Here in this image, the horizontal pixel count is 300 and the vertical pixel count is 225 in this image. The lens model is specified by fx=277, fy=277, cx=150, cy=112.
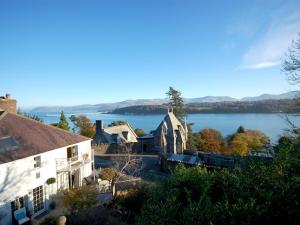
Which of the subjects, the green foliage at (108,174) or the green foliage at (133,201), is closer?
the green foliage at (133,201)

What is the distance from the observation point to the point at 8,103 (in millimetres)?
22922

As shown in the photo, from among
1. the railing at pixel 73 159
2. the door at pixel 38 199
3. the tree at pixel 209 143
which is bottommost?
the tree at pixel 209 143

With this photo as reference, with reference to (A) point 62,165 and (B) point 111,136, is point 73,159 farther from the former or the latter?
(B) point 111,136

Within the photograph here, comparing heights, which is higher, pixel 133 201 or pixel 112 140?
pixel 133 201

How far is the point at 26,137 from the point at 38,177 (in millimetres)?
3023

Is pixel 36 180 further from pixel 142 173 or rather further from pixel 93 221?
pixel 142 173

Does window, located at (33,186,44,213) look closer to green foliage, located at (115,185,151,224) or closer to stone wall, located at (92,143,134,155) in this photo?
green foliage, located at (115,185,151,224)

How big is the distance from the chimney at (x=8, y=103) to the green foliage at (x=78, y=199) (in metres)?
9.67

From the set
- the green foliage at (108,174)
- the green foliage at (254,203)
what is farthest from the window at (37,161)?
the green foliage at (254,203)

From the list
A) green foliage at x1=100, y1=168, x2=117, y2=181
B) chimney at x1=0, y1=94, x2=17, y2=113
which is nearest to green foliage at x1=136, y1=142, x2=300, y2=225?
green foliage at x1=100, y1=168, x2=117, y2=181

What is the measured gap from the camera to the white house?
55.9 ft

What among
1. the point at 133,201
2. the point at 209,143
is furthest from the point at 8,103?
the point at 209,143

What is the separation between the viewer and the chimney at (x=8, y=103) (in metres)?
22.6

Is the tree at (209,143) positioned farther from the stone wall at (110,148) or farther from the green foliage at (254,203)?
the green foliage at (254,203)
